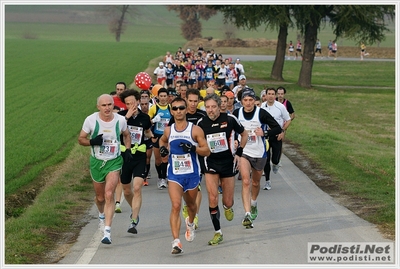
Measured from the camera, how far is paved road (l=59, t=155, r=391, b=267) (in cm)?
1009

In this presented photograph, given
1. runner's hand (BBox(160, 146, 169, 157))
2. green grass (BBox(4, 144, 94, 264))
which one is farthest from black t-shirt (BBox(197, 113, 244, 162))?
green grass (BBox(4, 144, 94, 264))

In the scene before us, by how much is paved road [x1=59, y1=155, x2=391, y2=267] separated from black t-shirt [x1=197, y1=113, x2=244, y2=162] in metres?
Result: 1.15

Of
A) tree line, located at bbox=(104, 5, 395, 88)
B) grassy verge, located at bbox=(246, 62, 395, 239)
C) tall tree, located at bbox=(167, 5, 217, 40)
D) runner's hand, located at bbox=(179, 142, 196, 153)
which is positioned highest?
runner's hand, located at bbox=(179, 142, 196, 153)

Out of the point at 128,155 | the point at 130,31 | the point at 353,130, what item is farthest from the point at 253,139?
the point at 130,31

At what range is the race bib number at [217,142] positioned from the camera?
35.9 feet

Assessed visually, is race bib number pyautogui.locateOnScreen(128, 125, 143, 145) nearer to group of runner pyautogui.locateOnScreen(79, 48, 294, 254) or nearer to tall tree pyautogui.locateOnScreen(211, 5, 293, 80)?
group of runner pyautogui.locateOnScreen(79, 48, 294, 254)

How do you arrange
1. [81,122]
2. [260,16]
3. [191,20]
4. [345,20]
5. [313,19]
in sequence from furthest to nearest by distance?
1. [191,20]
2. [313,19]
3. [260,16]
4. [345,20]
5. [81,122]

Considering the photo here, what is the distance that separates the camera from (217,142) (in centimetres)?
1100

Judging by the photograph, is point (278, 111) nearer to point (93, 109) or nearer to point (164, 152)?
point (164, 152)

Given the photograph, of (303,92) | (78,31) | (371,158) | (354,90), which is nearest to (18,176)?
(371,158)

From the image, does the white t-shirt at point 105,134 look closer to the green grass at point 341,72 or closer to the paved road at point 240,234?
the paved road at point 240,234

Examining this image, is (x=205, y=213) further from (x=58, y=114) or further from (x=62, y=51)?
(x=62, y=51)

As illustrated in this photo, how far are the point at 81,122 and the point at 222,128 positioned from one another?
20024 mm
